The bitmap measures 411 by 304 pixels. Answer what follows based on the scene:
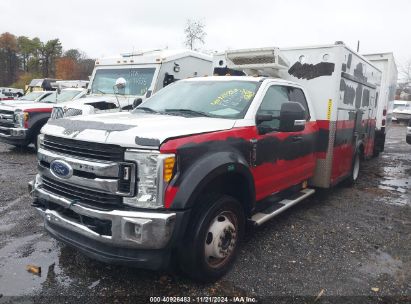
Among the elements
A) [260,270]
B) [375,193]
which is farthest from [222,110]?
[375,193]

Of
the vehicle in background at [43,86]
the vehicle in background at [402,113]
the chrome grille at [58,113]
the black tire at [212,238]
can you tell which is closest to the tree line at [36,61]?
the vehicle in background at [43,86]

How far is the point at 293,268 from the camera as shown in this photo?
3934 millimetres

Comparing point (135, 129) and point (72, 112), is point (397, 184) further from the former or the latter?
point (72, 112)

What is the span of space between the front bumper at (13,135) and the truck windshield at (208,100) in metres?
6.25

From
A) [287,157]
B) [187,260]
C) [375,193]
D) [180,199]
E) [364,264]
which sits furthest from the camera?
[375,193]

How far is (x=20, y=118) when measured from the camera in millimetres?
9898

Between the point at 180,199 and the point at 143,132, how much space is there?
636 mm

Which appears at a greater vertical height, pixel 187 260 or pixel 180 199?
pixel 180 199

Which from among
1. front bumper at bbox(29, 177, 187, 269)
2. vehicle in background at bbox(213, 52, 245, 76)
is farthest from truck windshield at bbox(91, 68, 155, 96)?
front bumper at bbox(29, 177, 187, 269)

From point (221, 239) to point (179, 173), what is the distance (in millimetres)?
917

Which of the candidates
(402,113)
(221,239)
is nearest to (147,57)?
(221,239)

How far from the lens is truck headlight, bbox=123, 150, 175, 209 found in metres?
2.98

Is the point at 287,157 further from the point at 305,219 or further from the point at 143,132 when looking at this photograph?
the point at 143,132

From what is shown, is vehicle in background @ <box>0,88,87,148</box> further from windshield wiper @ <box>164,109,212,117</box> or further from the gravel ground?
windshield wiper @ <box>164,109,212,117</box>
